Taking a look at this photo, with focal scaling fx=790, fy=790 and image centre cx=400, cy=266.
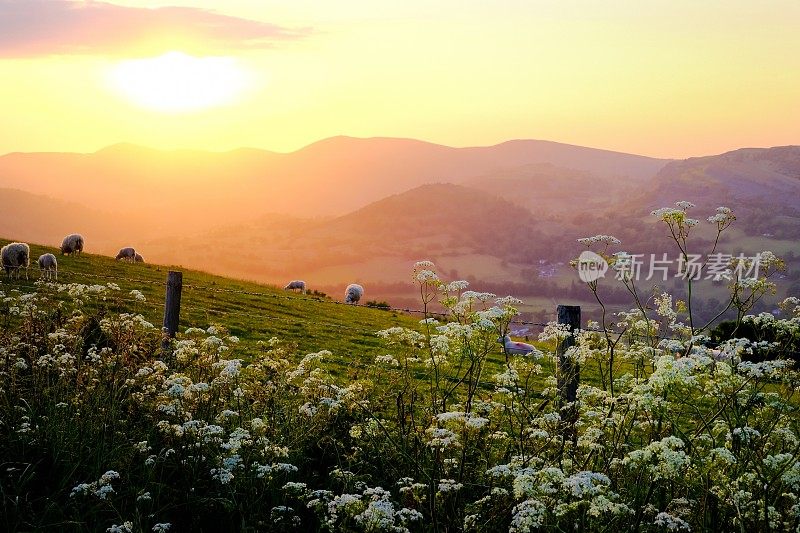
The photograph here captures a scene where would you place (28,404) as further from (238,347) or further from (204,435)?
(238,347)

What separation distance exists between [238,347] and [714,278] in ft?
40.6

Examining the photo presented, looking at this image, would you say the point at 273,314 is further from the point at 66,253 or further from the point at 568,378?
the point at 568,378

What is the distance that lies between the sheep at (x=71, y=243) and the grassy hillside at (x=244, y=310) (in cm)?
45

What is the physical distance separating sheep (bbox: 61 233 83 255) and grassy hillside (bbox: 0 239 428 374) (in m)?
0.45

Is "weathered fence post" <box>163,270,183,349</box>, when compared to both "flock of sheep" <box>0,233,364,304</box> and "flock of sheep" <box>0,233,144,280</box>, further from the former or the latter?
"flock of sheep" <box>0,233,144,280</box>

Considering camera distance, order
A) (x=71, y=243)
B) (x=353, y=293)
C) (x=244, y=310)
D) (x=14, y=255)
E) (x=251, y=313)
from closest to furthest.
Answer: (x=251, y=313)
(x=244, y=310)
(x=14, y=255)
(x=71, y=243)
(x=353, y=293)

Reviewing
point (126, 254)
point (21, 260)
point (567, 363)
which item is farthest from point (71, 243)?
point (567, 363)

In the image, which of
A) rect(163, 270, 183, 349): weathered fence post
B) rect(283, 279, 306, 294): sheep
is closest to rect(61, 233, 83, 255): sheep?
rect(283, 279, 306, 294): sheep

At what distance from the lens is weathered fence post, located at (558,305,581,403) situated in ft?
30.0

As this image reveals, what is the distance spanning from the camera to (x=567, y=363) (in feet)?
31.8

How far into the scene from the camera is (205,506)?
7.98 m

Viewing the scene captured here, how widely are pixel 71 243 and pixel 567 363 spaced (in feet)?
95.8

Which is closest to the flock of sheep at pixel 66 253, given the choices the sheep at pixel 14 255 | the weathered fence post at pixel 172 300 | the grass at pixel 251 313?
the sheep at pixel 14 255

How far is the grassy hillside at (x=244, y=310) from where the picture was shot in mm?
20250
